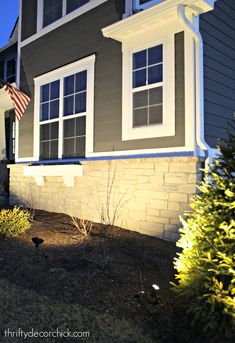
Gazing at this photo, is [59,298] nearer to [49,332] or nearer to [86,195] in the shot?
[49,332]

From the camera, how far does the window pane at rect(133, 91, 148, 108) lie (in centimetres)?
602

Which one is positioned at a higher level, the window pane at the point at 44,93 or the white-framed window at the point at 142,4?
the white-framed window at the point at 142,4

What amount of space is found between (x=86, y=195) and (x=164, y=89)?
2800 mm

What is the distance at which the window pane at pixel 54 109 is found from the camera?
8.12 metres

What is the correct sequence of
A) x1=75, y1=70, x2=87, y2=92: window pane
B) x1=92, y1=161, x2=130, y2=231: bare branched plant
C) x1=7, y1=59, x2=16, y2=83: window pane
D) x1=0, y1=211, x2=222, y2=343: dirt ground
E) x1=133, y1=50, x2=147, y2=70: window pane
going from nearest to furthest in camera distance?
x1=0, y1=211, x2=222, y2=343: dirt ground, x1=133, y1=50, x2=147, y2=70: window pane, x1=92, y1=161, x2=130, y2=231: bare branched plant, x1=75, y1=70, x2=87, y2=92: window pane, x1=7, y1=59, x2=16, y2=83: window pane

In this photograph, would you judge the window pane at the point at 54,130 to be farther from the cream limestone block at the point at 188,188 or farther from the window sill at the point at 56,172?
the cream limestone block at the point at 188,188

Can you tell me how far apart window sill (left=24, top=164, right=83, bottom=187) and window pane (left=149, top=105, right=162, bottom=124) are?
79.7 inches

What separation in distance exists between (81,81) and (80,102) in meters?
0.48

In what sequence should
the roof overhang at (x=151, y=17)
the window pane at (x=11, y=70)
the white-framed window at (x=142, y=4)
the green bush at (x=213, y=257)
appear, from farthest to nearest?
the window pane at (x=11, y=70) < the white-framed window at (x=142, y=4) < the roof overhang at (x=151, y=17) < the green bush at (x=213, y=257)

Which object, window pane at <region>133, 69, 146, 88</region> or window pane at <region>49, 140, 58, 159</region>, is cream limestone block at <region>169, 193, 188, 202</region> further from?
window pane at <region>49, 140, 58, 159</region>

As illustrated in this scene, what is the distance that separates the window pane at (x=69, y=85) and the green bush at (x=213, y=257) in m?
5.40

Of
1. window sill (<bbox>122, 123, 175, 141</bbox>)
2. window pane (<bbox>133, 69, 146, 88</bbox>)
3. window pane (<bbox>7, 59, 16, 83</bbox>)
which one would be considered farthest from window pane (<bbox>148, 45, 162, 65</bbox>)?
window pane (<bbox>7, 59, 16, 83</bbox>)

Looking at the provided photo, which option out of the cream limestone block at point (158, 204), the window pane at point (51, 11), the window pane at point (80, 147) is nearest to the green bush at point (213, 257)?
the cream limestone block at point (158, 204)

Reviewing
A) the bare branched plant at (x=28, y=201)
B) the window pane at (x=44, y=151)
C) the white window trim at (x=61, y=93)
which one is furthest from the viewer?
the bare branched plant at (x=28, y=201)
